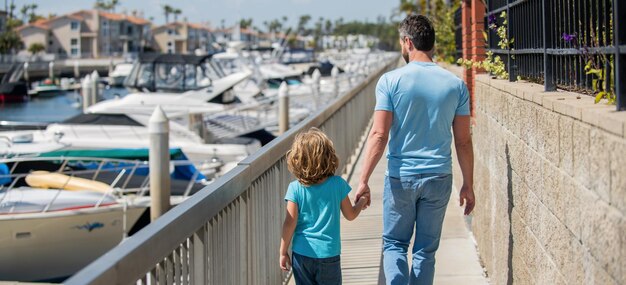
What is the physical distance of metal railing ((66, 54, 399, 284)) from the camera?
3082 millimetres

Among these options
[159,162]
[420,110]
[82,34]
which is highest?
[82,34]

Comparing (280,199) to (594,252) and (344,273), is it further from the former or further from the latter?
(594,252)

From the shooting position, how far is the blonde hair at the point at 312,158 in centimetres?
477

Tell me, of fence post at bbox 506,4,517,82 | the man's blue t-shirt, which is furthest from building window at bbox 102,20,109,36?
the man's blue t-shirt

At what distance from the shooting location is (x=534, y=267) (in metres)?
4.68

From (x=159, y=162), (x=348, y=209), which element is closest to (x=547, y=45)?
(x=348, y=209)

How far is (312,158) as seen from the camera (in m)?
4.78

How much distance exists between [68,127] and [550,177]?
68.1 feet

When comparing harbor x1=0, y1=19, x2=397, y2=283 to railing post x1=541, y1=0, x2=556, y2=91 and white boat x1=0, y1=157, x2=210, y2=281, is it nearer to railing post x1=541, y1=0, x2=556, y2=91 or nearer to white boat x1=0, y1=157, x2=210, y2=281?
white boat x1=0, y1=157, x2=210, y2=281

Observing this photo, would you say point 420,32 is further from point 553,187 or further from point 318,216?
point 553,187

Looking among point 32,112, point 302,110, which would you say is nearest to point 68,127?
point 302,110

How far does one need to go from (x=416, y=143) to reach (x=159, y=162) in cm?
755

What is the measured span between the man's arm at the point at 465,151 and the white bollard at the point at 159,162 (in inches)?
293

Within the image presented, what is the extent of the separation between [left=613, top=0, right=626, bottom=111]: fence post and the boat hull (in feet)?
39.2
